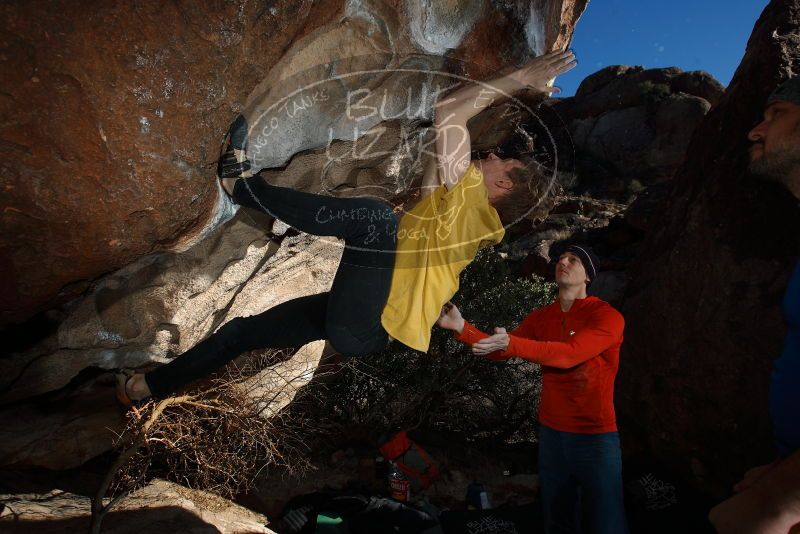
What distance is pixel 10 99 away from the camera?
1.79 meters

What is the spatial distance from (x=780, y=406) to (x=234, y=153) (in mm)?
2423

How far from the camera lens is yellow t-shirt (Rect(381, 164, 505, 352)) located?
2170 mm

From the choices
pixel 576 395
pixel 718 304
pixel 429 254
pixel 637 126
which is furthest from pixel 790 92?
pixel 637 126

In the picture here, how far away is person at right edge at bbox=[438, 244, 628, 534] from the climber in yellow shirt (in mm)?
334

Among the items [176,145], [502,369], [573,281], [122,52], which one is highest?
[122,52]

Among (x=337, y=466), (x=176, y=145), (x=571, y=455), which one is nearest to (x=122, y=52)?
(x=176, y=145)

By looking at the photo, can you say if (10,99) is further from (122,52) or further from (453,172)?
(453,172)

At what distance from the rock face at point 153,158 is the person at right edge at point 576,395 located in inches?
60.0

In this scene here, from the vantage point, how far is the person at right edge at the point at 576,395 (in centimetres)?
263

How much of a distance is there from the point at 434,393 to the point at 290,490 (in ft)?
6.78

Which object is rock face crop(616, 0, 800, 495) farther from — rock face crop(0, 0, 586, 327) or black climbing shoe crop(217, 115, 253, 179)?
black climbing shoe crop(217, 115, 253, 179)

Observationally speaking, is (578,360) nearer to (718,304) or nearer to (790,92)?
(790,92)

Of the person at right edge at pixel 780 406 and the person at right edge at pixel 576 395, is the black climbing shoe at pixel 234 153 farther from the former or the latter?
the person at right edge at pixel 780 406

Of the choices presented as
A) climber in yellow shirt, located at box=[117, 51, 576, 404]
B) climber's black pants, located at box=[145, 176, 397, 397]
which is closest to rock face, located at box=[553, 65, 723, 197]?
climber in yellow shirt, located at box=[117, 51, 576, 404]
